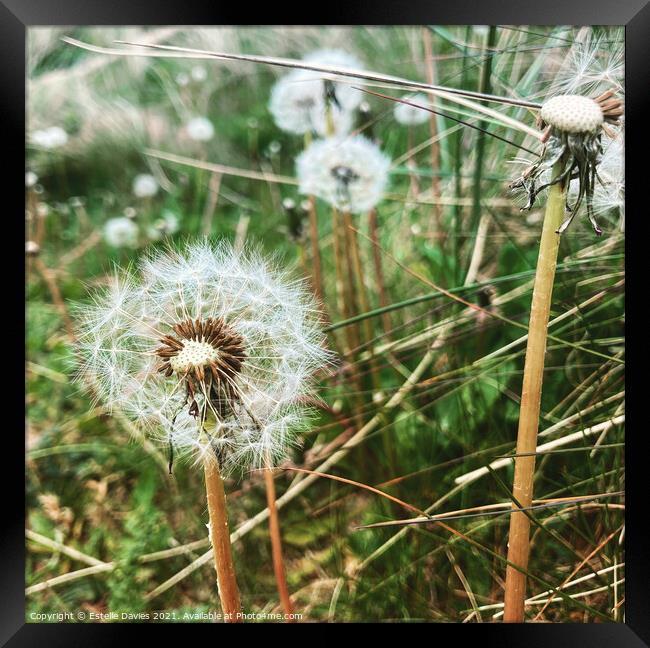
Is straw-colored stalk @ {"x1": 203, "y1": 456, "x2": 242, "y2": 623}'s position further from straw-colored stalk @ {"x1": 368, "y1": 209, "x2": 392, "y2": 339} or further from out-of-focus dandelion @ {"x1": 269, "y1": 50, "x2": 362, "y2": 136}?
out-of-focus dandelion @ {"x1": 269, "y1": 50, "x2": 362, "y2": 136}

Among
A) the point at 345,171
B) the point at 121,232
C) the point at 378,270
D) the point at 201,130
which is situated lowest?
the point at 378,270

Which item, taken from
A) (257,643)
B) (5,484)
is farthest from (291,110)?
(257,643)

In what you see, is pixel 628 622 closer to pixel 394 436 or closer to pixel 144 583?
pixel 394 436

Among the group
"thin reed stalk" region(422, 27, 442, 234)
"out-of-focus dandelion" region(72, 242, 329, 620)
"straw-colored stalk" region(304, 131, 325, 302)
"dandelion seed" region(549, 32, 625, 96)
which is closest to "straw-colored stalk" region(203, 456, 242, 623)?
"out-of-focus dandelion" region(72, 242, 329, 620)

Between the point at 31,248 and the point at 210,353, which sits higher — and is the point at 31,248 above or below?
above

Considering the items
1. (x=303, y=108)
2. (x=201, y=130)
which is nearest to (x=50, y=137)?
(x=201, y=130)

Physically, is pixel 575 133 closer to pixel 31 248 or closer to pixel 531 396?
pixel 531 396
